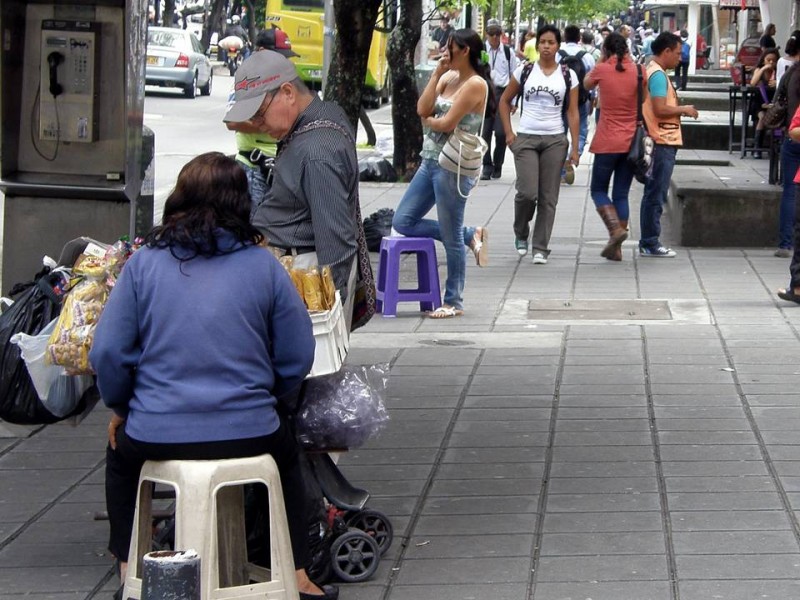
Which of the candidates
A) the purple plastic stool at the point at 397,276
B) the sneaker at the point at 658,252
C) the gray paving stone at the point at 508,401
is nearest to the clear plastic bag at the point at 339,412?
the gray paving stone at the point at 508,401

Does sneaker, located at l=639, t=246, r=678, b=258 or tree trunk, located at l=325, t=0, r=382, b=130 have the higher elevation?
tree trunk, located at l=325, t=0, r=382, b=130

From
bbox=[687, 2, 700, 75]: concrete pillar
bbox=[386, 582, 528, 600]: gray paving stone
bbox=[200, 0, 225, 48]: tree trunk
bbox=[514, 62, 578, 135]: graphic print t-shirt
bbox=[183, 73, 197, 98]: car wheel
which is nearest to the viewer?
bbox=[386, 582, 528, 600]: gray paving stone

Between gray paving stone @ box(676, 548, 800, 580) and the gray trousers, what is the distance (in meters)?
6.27

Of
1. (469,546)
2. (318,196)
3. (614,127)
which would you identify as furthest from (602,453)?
(614,127)

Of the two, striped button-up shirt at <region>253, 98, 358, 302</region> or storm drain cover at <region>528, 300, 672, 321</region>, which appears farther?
storm drain cover at <region>528, 300, 672, 321</region>

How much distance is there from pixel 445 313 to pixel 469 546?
172 inches

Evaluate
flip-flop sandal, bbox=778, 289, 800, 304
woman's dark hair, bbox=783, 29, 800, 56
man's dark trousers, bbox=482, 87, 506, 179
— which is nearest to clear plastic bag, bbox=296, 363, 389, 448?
flip-flop sandal, bbox=778, 289, 800, 304

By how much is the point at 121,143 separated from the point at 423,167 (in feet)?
6.24

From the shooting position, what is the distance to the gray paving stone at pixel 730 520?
5.04 meters

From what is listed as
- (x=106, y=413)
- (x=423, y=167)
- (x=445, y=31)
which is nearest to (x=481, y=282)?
(x=423, y=167)

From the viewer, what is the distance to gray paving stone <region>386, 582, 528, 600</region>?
447 centimetres

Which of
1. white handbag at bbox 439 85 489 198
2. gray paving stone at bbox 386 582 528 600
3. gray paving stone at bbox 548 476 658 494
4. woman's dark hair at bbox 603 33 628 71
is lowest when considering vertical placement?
gray paving stone at bbox 386 582 528 600

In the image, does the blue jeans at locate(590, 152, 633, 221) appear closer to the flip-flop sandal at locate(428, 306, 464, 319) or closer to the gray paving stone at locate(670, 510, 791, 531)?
the flip-flop sandal at locate(428, 306, 464, 319)

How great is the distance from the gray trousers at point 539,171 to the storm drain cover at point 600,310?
4.54 feet
